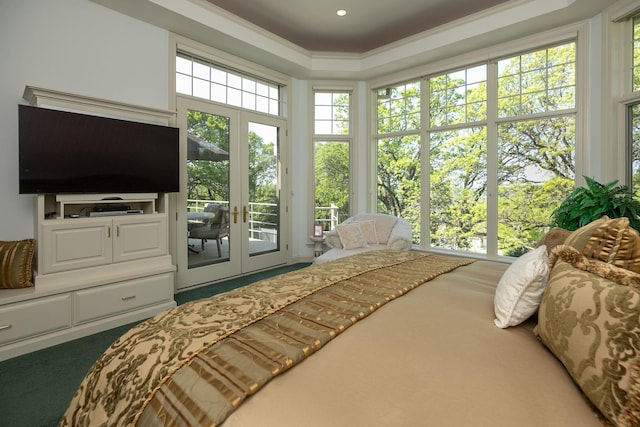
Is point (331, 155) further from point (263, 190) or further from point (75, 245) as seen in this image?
point (75, 245)

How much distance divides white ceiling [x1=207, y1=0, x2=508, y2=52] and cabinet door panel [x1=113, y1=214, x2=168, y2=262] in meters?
2.62

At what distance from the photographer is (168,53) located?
362 centimetres

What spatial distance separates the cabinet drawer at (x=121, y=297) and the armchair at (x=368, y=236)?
66.1 inches

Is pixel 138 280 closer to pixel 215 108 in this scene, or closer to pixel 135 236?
pixel 135 236

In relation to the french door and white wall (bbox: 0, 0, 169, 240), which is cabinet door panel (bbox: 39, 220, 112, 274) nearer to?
white wall (bbox: 0, 0, 169, 240)

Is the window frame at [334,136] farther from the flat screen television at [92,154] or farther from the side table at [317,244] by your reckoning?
the flat screen television at [92,154]

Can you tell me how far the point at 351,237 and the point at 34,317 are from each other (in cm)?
306

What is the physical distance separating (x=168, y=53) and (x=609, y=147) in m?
4.83

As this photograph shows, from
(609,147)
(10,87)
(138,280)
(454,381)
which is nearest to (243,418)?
(454,381)

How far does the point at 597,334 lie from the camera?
0.80 m

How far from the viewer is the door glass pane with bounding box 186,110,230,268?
3912 mm

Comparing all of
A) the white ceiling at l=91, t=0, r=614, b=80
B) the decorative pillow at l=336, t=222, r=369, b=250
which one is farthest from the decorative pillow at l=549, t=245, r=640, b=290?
the white ceiling at l=91, t=0, r=614, b=80

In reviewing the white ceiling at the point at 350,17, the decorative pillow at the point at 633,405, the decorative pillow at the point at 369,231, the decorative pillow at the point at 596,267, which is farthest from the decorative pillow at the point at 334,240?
the decorative pillow at the point at 633,405

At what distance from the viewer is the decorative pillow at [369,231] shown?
13.7ft
